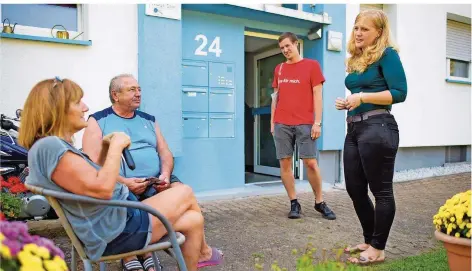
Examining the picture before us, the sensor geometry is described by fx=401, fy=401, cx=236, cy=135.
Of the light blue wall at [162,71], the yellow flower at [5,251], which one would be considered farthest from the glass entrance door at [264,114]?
the yellow flower at [5,251]

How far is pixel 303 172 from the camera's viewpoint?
696 centimetres

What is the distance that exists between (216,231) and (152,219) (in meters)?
2.01

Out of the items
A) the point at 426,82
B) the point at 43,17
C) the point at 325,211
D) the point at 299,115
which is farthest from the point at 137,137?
the point at 426,82

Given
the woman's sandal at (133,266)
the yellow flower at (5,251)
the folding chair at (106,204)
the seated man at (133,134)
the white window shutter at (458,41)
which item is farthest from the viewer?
the white window shutter at (458,41)

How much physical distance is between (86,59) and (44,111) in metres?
3.15

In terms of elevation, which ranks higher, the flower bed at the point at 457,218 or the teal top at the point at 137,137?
the teal top at the point at 137,137

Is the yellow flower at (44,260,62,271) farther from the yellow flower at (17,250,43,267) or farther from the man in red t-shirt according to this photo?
the man in red t-shirt

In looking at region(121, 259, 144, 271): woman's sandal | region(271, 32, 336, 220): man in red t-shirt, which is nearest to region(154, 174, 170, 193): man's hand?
region(121, 259, 144, 271): woman's sandal

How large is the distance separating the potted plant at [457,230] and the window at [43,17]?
4380 mm

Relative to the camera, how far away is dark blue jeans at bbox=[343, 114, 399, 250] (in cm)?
285

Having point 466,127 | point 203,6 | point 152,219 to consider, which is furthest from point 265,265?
point 466,127

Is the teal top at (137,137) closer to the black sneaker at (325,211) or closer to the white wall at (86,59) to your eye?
the white wall at (86,59)

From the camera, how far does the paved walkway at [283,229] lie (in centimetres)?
335

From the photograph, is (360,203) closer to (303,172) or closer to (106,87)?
(106,87)
